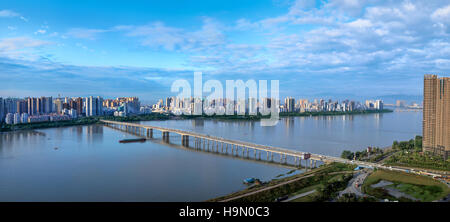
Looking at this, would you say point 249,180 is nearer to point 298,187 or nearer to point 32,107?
point 298,187

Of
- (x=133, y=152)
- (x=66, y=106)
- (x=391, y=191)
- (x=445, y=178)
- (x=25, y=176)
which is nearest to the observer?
(x=391, y=191)

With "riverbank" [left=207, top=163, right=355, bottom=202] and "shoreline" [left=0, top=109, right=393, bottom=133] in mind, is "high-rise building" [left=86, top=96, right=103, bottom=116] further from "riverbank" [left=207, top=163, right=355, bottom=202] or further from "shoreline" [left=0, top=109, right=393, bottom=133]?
"riverbank" [left=207, top=163, right=355, bottom=202]

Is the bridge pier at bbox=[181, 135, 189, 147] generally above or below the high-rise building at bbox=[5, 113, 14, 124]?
below

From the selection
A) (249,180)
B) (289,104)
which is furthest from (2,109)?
(289,104)

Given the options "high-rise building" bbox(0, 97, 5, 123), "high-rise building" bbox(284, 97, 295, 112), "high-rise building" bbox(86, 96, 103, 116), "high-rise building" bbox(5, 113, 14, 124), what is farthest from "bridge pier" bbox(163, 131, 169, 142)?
"high-rise building" bbox(284, 97, 295, 112)
